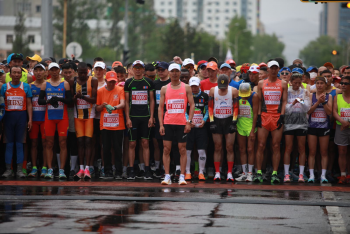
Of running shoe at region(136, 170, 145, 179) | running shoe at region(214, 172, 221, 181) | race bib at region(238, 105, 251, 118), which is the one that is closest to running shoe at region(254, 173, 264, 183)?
running shoe at region(214, 172, 221, 181)

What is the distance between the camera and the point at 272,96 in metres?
12.0

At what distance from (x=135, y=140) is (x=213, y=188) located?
7.07 ft

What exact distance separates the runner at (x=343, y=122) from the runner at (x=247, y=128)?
166cm

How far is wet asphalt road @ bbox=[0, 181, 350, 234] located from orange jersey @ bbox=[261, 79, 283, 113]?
1.86 m

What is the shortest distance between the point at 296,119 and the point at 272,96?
0.68 metres

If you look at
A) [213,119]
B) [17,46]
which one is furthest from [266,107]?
[17,46]

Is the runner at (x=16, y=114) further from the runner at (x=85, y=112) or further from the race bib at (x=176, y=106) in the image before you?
the race bib at (x=176, y=106)

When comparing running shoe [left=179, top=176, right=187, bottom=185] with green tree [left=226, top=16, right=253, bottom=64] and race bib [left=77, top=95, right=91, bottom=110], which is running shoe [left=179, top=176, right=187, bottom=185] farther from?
green tree [left=226, top=16, right=253, bottom=64]

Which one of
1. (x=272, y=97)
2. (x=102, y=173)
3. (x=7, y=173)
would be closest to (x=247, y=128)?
(x=272, y=97)

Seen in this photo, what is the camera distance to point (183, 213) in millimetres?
8234

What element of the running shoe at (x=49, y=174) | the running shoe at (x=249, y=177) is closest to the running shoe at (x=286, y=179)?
the running shoe at (x=249, y=177)

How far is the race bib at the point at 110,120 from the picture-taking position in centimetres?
1216

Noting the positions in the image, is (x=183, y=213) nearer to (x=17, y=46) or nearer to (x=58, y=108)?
(x=58, y=108)

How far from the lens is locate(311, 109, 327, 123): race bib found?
12.2 metres
